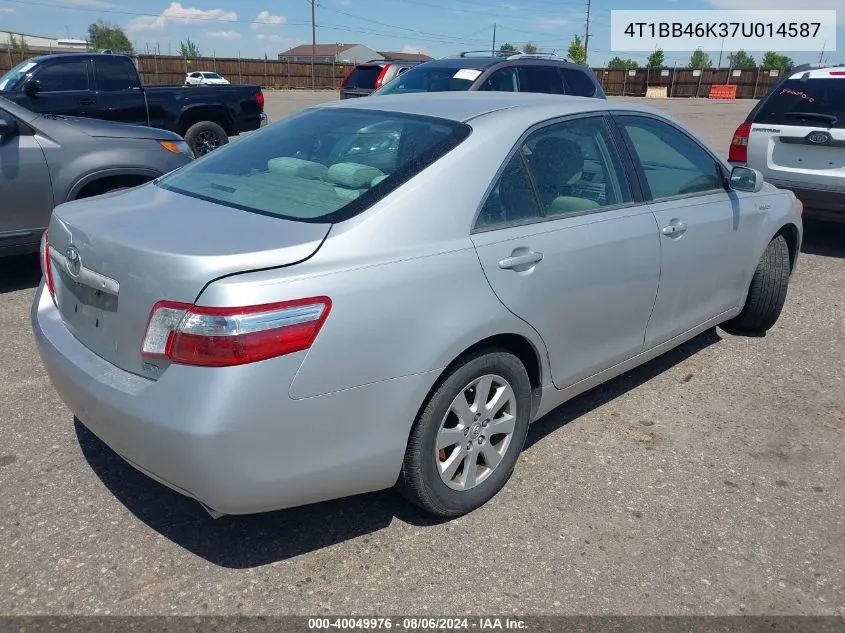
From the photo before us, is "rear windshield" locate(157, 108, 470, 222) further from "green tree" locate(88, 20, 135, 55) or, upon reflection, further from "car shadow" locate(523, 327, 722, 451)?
"green tree" locate(88, 20, 135, 55)

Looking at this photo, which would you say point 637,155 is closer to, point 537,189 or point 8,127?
point 537,189

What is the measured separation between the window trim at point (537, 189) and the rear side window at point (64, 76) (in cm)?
940

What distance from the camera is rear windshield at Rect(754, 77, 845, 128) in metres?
6.61

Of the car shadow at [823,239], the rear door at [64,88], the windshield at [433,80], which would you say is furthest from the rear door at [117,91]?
the car shadow at [823,239]

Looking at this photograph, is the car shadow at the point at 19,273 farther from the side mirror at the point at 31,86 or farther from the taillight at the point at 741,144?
the taillight at the point at 741,144

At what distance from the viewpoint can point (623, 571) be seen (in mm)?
2643

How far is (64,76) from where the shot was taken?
10383mm

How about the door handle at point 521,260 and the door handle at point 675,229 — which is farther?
the door handle at point 675,229

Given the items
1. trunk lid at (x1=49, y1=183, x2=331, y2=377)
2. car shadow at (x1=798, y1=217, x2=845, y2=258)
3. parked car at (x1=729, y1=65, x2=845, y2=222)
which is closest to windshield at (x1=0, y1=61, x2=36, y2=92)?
trunk lid at (x1=49, y1=183, x2=331, y2=377)

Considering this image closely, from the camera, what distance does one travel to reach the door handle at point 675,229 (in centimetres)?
355

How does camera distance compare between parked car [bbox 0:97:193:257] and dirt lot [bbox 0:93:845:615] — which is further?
parked car [bbox 0:97:193:257]

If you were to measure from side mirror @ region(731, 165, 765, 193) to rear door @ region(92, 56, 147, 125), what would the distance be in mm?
9218

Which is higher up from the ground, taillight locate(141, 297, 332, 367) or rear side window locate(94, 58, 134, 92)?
rear side window locate(94, 58, 134, 92)

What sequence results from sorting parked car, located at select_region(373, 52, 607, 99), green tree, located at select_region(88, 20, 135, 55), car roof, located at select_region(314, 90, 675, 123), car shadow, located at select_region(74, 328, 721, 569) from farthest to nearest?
green tree, located at select_region(88, 20, 135, 55)
parked car, located at select_region(373, 52, 607, 99)
car roof, located at select_region(314, 90, 675, 123)
car shadow, located at select_region(74, 328, 721, 569)
